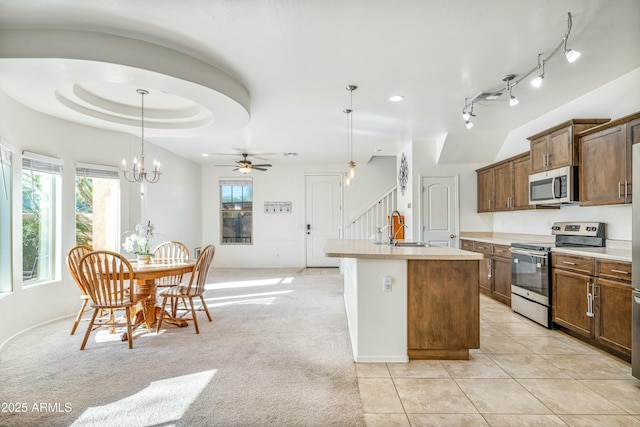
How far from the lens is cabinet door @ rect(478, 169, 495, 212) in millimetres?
5621

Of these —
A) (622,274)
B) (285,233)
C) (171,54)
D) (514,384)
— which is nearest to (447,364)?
(514,384)

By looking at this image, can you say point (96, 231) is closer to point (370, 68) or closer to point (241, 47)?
point (241, 47)

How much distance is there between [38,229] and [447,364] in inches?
183

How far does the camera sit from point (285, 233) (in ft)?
27.7

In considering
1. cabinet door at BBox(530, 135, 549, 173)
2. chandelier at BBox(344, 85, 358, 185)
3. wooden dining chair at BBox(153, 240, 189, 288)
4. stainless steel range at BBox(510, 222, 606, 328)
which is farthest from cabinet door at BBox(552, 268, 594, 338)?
wooden dining chair at BBox(153, 240, 189, 288)

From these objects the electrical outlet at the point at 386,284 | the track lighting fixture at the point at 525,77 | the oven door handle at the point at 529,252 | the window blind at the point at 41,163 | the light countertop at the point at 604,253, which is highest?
the track lighting fixture at the point at 525,77

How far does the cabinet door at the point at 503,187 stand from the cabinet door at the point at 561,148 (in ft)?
3.72

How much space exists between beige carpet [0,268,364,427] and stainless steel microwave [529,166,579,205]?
2.83 m

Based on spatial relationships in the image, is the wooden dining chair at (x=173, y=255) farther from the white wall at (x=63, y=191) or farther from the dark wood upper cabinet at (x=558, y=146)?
the dark wood upper cabinet at (x=558, y=146)

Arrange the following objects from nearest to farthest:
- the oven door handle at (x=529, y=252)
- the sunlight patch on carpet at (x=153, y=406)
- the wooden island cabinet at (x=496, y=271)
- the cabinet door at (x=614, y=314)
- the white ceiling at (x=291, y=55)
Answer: the sunlight patch on carpet at (x=153, y=406), the white ceiling at (x=291, y=55), the cabinet door at (x=614, y=314), the oven door handle at (x=529, y=252), the wooden island cabinet at (x=496, y=271)

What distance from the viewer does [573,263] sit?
3309 millimetres

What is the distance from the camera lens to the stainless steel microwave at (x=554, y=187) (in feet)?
11.9

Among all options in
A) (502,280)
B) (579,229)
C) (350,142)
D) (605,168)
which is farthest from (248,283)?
(605,168)

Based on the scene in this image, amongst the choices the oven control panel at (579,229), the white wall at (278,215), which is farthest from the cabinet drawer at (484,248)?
the white wall at (278,215)
